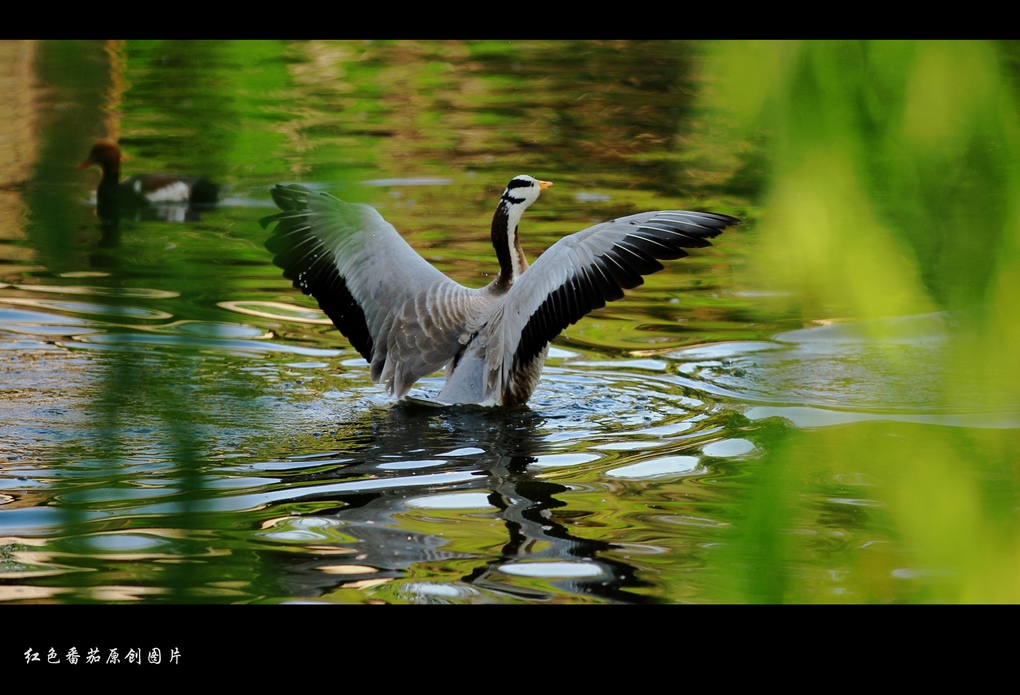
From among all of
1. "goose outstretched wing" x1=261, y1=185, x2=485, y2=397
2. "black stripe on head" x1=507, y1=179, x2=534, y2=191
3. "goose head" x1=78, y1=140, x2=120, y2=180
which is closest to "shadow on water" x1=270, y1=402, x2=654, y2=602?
"goose outstretched wing" x1=261, y1=185, x2=485, y2=397

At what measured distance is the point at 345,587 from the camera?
135 inches

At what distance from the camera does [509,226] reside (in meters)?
6.75

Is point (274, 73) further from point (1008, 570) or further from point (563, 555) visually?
point (563, 555)

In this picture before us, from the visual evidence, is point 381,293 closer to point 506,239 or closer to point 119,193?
point 506,239

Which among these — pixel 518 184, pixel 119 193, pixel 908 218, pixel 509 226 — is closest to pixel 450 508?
pixel 509 226

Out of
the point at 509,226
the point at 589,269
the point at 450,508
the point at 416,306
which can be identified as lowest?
the point at 450,508

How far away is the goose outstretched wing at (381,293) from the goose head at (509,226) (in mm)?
235

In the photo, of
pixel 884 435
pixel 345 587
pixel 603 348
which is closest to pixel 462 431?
pixel 603 348

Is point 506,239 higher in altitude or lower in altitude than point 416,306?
higher

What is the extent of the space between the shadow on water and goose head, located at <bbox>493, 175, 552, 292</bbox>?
0.85 meters

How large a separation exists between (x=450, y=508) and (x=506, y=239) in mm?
2496

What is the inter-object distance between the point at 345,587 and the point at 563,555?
0.86 meters

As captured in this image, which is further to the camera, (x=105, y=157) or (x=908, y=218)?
(x=105, y=157)

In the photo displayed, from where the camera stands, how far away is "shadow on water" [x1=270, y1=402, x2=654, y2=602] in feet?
11.7
